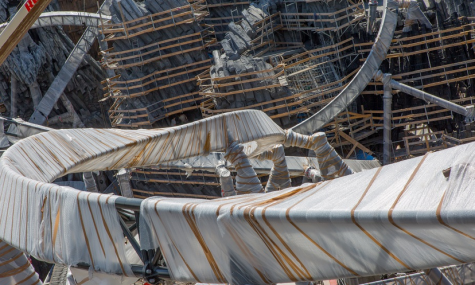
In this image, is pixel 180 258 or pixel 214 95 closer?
pixel 180 258

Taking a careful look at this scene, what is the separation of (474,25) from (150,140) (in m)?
Answer: 11.6

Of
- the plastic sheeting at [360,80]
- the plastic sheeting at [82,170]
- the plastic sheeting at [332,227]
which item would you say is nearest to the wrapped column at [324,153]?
the plastic sheeting at [82,170]

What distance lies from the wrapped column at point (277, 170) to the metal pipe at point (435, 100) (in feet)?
20.6

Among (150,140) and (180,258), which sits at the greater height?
(150,140)

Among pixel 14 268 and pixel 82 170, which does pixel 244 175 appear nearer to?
pixel 82 170

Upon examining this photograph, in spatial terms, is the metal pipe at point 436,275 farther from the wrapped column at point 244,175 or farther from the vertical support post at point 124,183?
the vertical support post at point 124,183

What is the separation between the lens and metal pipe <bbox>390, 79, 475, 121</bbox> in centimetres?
1516

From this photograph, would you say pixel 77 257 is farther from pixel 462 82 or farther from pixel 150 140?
pixel 462 82

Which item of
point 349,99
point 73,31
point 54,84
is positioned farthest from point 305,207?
point 73,31

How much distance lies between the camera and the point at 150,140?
843cm

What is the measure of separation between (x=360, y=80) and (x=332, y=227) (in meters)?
13.2

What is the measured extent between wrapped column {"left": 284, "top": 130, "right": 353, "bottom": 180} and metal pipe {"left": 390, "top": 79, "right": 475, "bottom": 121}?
18.4 feet

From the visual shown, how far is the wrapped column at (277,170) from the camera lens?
1112 centimetres

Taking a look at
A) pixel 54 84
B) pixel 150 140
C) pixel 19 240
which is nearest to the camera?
pixel 19 240
